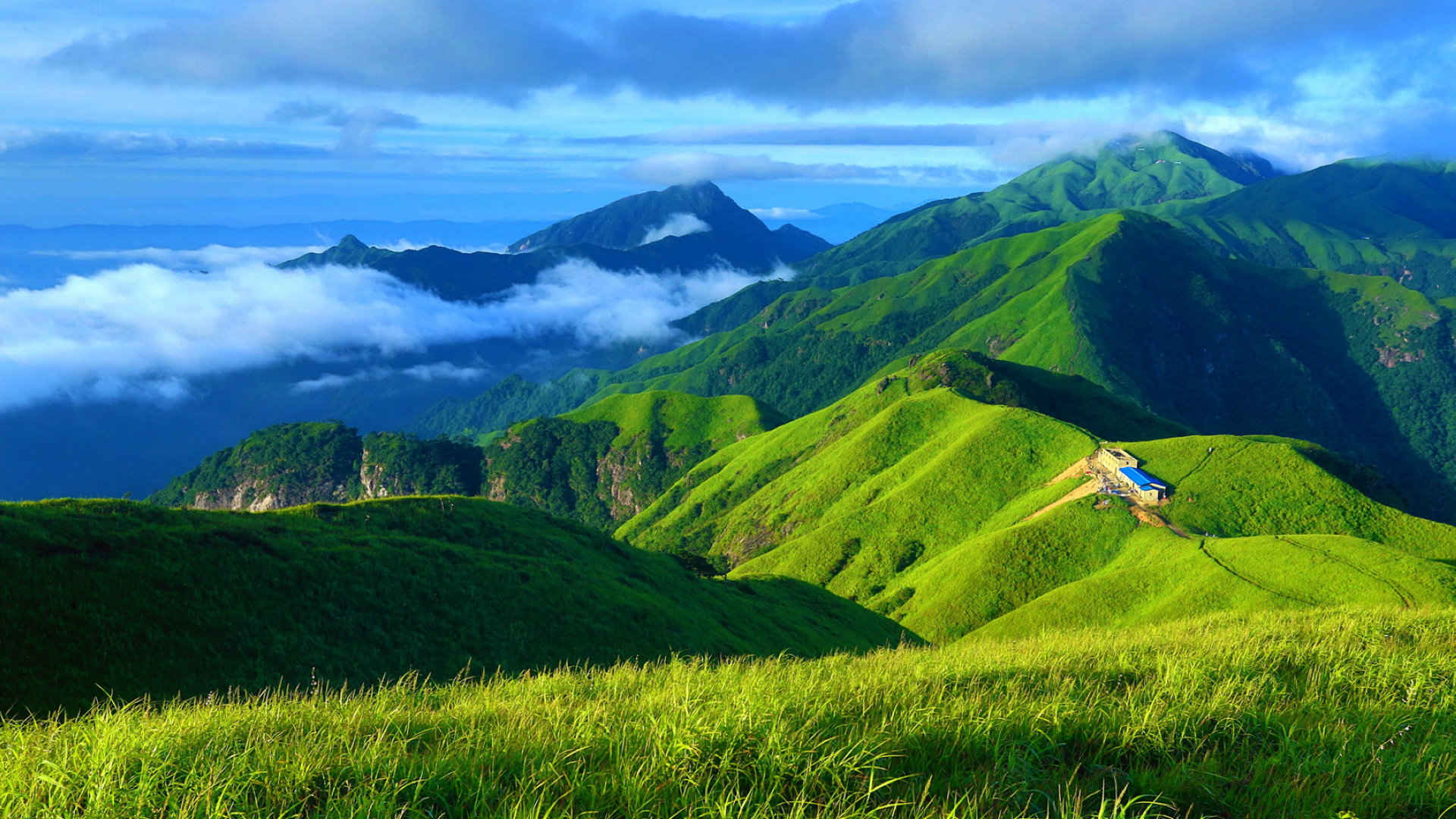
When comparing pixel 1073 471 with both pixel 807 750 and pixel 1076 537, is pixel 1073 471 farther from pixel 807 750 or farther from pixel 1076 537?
pixel 807 750

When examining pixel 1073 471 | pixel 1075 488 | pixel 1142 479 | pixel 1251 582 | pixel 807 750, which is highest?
pixel 807 750

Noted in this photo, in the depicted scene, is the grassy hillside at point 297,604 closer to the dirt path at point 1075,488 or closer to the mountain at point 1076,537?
the mountain at point 1076,537

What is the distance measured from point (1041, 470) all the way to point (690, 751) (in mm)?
157044

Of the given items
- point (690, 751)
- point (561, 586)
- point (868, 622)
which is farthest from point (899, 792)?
point (868, 622)

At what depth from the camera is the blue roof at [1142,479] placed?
12644 centimetres

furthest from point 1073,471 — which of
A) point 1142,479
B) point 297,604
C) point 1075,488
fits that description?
point 297,604

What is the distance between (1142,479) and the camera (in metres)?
128

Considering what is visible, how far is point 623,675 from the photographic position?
14266mm

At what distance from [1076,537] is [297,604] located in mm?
109725

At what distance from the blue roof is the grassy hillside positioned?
85.7 meters

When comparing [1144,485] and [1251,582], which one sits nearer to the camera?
[1251,582]

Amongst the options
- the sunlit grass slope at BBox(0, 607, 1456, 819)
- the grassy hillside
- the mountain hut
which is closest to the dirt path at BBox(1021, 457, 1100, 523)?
the mountain hut

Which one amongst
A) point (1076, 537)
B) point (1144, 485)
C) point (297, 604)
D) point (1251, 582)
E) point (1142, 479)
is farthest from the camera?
point (1142, 479)

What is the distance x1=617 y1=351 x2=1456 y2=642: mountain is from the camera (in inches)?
3314
